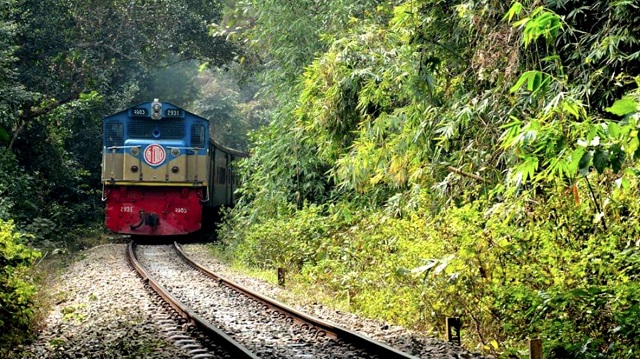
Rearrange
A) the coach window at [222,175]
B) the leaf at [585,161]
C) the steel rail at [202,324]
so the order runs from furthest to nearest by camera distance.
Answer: the coach window at [222,175]
the steel rail at [202,324]
the leaf at [585,161]

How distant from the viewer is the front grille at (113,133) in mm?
21594

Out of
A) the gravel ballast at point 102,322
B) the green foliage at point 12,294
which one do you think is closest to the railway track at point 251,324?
the gravel ballast at point 102,322

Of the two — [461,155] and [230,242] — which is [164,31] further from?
[461,155]

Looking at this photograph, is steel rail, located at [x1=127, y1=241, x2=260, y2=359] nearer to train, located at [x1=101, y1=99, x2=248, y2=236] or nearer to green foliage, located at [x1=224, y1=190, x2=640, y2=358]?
green foliage, located at [x1=224, y1=190, x2=640, y2=358]

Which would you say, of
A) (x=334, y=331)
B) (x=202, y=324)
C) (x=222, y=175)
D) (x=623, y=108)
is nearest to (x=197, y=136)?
(x=222, y=175)

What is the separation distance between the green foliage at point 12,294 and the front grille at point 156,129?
1218 centimetres

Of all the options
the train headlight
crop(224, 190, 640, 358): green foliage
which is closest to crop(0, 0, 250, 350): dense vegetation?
the train headlight

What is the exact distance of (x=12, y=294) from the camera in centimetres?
860

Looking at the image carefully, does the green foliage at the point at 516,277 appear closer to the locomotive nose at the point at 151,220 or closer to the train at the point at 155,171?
the train at the point at 155,171

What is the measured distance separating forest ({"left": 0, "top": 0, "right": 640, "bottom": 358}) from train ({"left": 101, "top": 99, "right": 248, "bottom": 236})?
1.30 m

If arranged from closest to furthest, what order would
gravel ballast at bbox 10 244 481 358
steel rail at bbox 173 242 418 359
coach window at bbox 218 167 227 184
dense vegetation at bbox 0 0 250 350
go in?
steel rail at bbox 173 242 418 359
gravel ballast at bbox 10 244 481 358
dense vegetation at bbox 0 0 250 350
coach window at bbox 218 167 227 184

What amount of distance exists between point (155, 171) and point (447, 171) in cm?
1131

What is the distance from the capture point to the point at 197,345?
306 inches

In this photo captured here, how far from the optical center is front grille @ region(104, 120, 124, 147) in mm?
21594
